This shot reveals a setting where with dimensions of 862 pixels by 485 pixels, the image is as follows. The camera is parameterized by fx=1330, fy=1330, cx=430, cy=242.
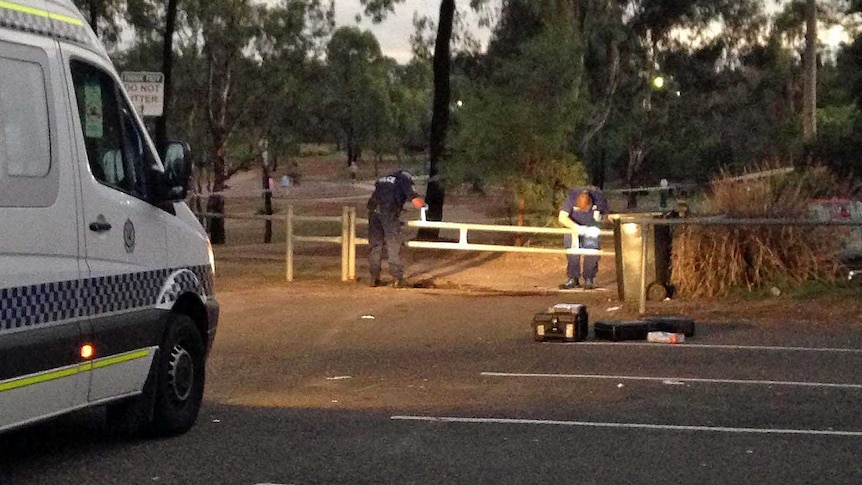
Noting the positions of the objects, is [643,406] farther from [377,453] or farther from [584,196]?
[584,196]

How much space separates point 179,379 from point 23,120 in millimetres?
2221

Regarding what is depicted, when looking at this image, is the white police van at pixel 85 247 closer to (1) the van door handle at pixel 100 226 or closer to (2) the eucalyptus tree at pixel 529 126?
(1) the van door handle at pixel 100 226

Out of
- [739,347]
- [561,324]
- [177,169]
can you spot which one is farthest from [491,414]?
[739,347]

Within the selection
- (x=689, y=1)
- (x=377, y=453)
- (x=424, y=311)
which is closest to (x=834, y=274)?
(x=424, y=311)

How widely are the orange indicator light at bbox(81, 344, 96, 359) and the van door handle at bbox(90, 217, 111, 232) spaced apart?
24.3 inches

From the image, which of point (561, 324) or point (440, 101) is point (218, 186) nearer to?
point (440, 101)

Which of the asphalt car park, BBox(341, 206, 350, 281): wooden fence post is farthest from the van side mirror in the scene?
BBox(341, 206, 350, 281): wooden fence post

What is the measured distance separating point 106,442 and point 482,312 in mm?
7899

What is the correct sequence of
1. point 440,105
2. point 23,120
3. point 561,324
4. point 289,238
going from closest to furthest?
point 23,120, point 561,324, point 289,238, point 440,105

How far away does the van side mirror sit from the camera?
26.0 ft

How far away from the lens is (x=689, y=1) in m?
45.3

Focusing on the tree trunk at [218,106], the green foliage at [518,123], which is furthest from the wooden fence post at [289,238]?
the tree trunk at [218,106]

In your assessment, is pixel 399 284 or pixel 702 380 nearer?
pixel 702 380

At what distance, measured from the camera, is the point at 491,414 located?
8.99m
